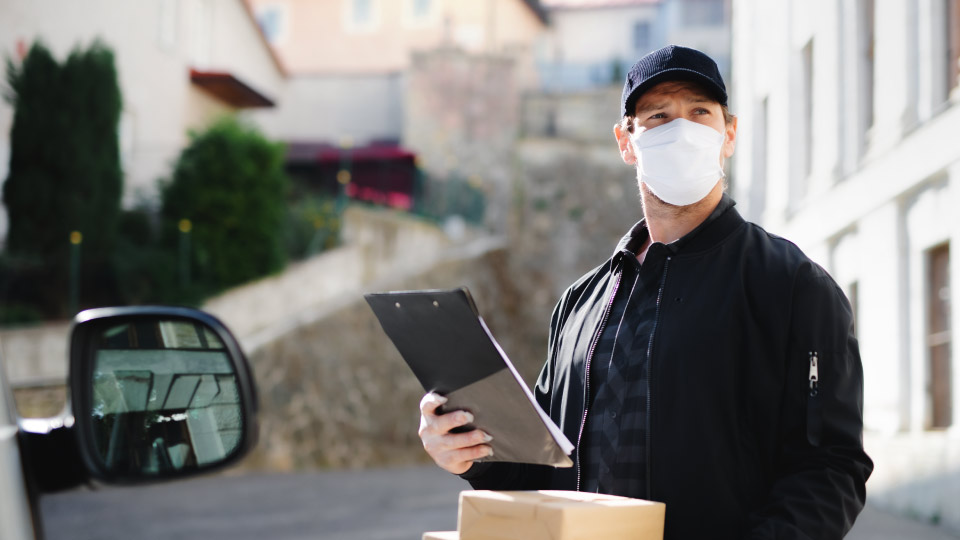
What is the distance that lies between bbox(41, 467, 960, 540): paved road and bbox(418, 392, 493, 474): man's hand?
17.8ft

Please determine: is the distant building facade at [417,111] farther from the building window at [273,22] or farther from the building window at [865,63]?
the building window at [865,63]

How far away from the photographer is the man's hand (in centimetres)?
231

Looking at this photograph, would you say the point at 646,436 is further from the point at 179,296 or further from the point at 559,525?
the point at 179,296

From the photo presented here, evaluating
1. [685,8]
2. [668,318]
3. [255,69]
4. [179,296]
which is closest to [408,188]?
[255,69]

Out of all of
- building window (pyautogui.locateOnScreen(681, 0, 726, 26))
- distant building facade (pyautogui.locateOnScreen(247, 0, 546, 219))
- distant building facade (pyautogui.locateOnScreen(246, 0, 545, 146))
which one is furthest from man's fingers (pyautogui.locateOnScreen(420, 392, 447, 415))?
building window (pyautogui.locateOnScreen(681, 0, 726, 26))

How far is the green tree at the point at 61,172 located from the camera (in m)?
16.4

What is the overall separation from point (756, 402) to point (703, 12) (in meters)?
38.2

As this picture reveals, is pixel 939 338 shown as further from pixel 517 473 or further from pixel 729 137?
pixel 517 473

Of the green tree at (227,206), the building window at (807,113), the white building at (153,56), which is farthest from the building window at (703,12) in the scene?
the building window at (807,113)

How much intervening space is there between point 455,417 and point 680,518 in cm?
51

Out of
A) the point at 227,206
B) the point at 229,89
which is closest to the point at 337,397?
the point at 227,206

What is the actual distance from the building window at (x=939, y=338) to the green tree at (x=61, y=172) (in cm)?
1321

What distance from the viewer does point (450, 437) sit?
2332 mm

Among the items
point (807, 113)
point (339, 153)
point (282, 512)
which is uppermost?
point (339, 153)
